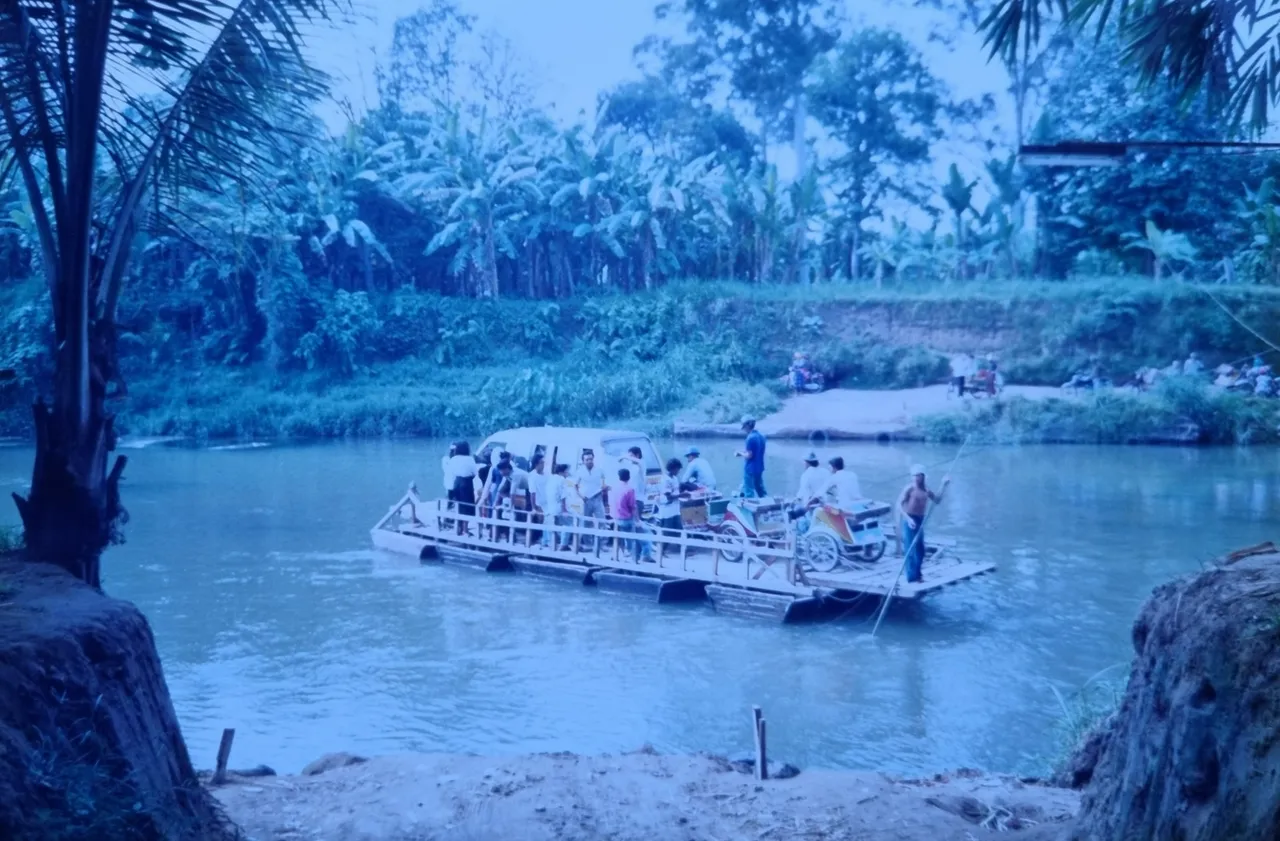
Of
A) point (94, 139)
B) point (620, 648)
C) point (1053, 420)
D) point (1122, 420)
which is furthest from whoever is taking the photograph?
point (1053, 420)

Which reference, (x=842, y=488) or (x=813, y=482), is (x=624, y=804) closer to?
(x=842, y=488)

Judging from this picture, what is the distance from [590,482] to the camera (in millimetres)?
15414

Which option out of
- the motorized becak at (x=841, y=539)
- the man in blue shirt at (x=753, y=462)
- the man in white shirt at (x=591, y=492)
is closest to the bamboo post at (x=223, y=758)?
the motorized becak at (x=841, y=539)

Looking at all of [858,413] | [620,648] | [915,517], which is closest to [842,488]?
[915,517]

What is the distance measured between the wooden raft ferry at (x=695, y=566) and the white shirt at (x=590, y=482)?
17.0 inches

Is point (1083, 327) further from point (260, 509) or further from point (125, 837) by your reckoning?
point (125, 837)

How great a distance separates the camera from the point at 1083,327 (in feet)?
122

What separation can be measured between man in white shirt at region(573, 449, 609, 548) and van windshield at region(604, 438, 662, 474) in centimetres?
36

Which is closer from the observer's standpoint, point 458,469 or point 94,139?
point 94,139

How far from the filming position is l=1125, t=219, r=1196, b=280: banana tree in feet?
114

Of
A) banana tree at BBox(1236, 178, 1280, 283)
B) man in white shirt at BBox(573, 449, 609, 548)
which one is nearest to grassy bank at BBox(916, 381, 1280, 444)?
banana tree at BBox(1236, 178, 1280, 283)

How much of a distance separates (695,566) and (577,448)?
286 cm

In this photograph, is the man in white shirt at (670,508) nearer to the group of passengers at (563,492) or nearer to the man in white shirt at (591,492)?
the group of passengers at (563,492)

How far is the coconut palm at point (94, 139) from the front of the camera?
552 centimetres
